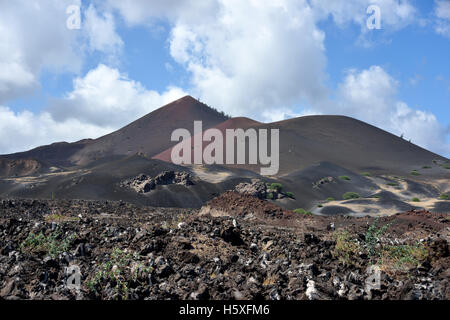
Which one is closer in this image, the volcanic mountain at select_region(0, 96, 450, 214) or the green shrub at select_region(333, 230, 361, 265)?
the green shrub at select_region(333, 230, 361, 265)

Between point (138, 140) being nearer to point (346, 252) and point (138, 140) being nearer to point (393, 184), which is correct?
point (393, 184)

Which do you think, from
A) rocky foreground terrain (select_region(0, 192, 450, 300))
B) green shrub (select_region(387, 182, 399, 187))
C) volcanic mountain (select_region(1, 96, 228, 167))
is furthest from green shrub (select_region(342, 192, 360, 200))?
volcanic mountain (select_region(1, 96, 228, 167))

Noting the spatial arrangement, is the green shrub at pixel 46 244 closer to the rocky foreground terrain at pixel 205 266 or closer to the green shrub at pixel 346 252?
the rocky foreground terrain at pixel 205 266

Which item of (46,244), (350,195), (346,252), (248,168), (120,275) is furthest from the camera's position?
(248,168)

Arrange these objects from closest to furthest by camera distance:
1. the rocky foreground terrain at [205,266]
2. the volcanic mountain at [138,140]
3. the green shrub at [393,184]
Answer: the rocky foreground terrain at [205,266], the green shrub at [393,184], the volcanic mountain at [138,140]

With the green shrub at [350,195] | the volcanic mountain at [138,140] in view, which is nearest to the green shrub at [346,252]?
the green shrub at [350,195]

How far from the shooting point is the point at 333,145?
361 ft

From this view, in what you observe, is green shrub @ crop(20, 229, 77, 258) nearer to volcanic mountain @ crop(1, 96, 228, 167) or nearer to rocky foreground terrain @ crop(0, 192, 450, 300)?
rocky foreground terrain @ crop(0, 192, 450, 300)

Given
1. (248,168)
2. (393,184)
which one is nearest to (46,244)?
(393,184)

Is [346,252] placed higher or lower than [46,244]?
lower

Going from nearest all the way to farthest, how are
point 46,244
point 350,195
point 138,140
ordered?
point 46,244 → point 350,195 → point 138,140

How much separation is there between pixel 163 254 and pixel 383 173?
8780 centimetres
